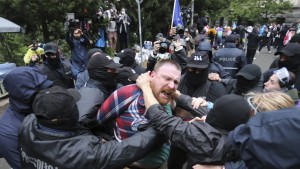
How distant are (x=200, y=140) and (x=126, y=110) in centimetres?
70

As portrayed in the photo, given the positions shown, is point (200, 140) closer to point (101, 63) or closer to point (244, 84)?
point (101, 63)

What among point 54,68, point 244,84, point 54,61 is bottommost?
point 244,84

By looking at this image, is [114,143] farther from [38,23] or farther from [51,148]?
[38,23]

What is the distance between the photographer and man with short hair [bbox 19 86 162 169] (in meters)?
1.81

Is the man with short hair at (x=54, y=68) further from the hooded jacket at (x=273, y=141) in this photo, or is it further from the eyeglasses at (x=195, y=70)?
the hooded jacket at (x=273, y=141)

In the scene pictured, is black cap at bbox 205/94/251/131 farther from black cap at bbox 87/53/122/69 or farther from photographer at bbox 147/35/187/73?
photographer at bbox 147/35/187/73

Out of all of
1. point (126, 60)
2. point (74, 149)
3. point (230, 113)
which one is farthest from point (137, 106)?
point (126, 60)

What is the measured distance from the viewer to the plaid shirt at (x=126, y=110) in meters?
2.21

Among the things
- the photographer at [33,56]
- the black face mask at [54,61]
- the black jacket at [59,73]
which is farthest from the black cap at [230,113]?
the photographer at [33,56]

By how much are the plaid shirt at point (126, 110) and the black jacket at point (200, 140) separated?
34 centimetres

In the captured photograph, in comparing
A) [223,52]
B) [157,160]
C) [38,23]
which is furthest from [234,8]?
A: [157,160]

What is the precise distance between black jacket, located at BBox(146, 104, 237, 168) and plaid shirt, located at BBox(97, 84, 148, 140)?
0.34 meters

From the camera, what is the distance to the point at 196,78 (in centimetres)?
375

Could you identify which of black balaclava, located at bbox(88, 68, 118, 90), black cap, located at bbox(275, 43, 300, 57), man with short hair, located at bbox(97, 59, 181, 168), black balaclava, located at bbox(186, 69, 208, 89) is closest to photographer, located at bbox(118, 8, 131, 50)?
black cap, located at bbox(275, 43, 300, 57)
